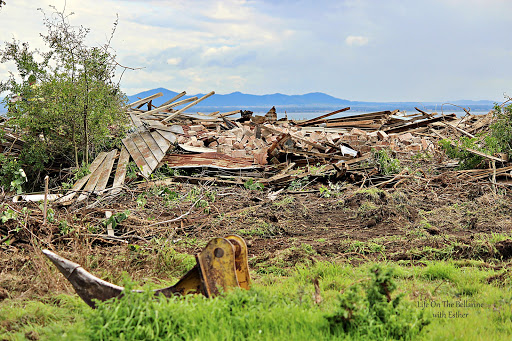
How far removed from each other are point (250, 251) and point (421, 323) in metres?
3.29

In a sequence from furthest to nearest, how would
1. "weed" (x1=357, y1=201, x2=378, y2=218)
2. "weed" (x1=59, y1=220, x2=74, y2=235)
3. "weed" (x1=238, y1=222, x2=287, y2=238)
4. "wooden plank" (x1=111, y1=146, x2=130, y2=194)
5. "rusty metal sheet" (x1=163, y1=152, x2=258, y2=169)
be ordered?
"rusty metal sheet" (x1=163, y1=152, x2=258, y2=169)
"wooden plank" (x1=111, y1=146, x2=130, y2=194)
"weed" (x1=357, y1=201, x2=378, y2=218)
"weed" (x1=238, y1=222, x2=287, y2=238)
"weed" (x1=59, y1=220, x2=74, y2=235)

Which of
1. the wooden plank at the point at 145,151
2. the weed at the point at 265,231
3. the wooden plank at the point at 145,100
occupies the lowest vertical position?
the weed at the point at 265,231

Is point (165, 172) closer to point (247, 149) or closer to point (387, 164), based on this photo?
point (247, 149)

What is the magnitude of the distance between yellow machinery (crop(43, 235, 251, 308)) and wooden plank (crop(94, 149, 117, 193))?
475 cm

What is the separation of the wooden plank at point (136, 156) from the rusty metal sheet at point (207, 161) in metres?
0.58

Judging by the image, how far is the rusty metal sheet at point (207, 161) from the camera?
32.1ft

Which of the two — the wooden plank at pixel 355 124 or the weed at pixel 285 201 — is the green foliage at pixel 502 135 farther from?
the wooden plank at pixel 355 124

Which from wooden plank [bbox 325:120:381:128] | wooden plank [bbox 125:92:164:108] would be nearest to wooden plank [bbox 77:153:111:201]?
wooden plank [bbox 125:92:164:108]

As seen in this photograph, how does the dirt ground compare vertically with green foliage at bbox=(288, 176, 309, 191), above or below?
below

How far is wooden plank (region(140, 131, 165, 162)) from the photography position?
31.8 feet

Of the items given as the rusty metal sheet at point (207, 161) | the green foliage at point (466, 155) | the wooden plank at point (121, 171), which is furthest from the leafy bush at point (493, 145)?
the wooden plank at point (121, 171)

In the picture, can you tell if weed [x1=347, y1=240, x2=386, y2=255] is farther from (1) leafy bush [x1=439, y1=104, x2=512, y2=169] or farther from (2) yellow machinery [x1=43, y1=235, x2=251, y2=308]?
(1) leafy bush [x1=439, y1=104, x2=512, y2=169]

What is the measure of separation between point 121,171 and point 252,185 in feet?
8.76

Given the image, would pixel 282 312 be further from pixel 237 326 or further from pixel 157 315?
pixel 157 315
